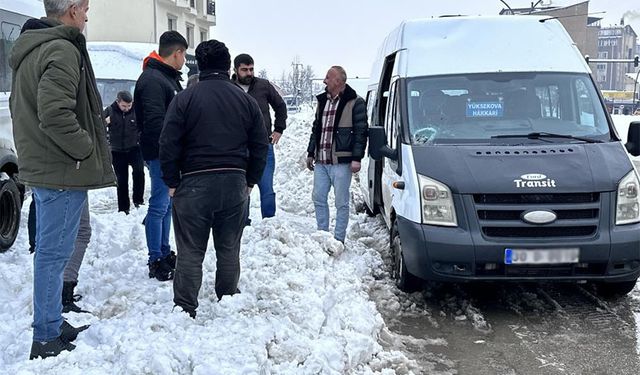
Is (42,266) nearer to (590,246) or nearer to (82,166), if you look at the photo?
(82,166)

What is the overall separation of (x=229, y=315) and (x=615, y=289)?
3527 millimetres

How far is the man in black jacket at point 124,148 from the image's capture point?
832 centimetres

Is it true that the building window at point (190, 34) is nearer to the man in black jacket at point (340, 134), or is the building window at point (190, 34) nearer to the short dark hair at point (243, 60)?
the short dark hair at point (243, 60)

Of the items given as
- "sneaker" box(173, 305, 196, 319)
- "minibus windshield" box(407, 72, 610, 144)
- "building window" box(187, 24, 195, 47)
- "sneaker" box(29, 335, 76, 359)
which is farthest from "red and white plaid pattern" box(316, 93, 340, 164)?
"building window" box(187, 24, 195, 47)

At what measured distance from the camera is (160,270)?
5.17 metres

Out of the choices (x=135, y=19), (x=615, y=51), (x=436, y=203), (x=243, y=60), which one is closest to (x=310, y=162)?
(x=243, y=60)

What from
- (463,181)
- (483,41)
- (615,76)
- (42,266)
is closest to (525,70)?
(483,41)

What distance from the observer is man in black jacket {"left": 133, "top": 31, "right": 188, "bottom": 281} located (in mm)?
5012

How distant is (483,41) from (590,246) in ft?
8.00

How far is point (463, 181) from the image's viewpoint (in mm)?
5074

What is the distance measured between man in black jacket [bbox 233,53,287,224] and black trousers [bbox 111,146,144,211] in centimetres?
204

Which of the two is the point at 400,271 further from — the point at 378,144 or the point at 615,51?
the point at 615,51

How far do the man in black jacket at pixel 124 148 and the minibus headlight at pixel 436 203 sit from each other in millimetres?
4501

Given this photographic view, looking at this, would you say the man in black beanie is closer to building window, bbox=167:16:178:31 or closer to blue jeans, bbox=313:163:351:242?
blue jeans, bbox=313:163:351:242
